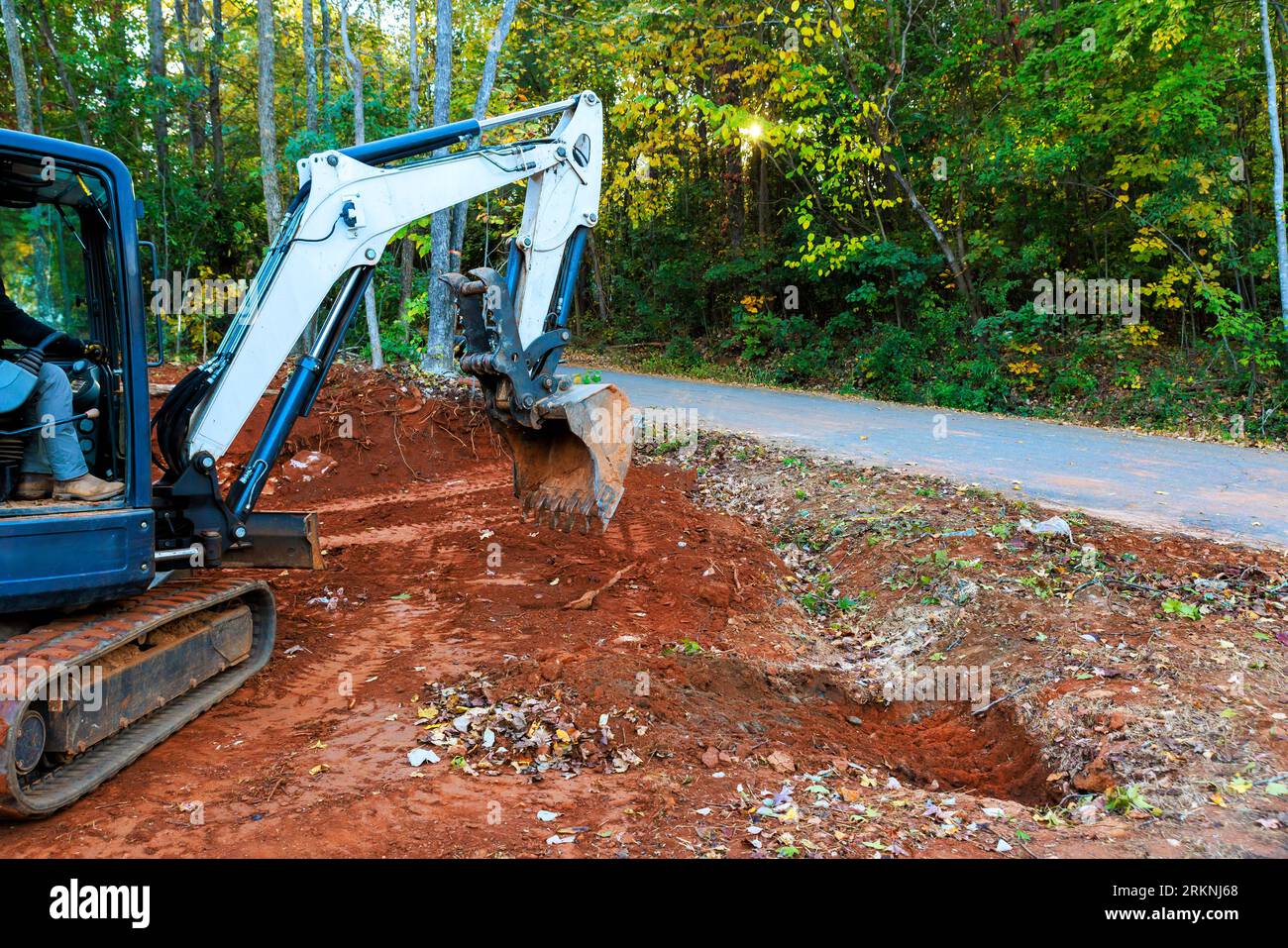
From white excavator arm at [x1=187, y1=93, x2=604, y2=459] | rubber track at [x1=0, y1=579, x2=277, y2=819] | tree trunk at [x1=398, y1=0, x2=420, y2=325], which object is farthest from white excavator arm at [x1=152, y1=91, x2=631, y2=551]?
tree trunk at [x1=398, y1=0, x2=420, y2=325]

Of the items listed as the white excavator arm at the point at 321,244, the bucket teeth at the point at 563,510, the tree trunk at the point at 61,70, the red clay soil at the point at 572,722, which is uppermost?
the tree trunk at the point at 61,70

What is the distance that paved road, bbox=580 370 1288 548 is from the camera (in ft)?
25.1

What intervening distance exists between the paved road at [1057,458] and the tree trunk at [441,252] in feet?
11.0

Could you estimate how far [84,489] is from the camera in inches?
176

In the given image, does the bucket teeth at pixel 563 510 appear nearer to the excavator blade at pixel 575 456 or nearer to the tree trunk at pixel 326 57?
the excavator blade at pixel 575 456

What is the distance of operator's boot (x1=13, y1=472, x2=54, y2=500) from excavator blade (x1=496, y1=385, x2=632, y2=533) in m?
2.53

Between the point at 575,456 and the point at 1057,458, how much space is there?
246 inches

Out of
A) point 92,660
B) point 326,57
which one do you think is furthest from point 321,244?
point 326,57

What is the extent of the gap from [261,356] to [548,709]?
8.24ft

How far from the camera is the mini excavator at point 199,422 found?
13.6 feet

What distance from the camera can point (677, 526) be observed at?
8.27 metres

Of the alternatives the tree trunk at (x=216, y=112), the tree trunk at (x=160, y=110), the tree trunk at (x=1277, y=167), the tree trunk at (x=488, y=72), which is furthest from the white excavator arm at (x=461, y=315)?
the tree trunk at (x=216, y=112)

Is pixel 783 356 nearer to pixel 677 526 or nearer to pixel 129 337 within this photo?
pixel 677 526

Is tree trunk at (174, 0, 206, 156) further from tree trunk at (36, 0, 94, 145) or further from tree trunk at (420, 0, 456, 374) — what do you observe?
tree trunk at (420, 0, 456, 374)
